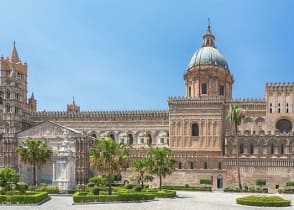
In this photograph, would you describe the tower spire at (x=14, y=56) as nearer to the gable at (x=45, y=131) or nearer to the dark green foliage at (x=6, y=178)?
the gable at (x=45, y=131)

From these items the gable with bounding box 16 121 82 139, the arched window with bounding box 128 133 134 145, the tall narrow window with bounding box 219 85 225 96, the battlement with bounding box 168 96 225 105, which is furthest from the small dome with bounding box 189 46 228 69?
the gable with bounding box 16 121 82 139

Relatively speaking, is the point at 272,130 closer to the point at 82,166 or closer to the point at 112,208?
the point at 82,166

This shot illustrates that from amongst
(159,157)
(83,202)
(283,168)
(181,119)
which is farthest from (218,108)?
(83,202)

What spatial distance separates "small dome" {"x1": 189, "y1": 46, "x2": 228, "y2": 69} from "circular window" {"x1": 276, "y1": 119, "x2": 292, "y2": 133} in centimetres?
1267

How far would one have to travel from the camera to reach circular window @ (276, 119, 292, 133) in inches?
2776

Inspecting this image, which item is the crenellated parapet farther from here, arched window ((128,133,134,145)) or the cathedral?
arched window ((128,133,134,145))

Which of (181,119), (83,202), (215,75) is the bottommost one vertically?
(83,202)

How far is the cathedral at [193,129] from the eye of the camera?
6688 centimetres

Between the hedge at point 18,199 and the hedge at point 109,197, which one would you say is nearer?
the hedge at point 18,199

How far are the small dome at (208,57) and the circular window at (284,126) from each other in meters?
12.7

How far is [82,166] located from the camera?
2717 inches

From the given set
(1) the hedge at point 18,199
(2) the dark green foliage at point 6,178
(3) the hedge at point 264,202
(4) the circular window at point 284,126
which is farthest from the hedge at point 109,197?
(4) the circular window at point 284,126

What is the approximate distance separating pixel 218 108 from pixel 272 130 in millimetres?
8354

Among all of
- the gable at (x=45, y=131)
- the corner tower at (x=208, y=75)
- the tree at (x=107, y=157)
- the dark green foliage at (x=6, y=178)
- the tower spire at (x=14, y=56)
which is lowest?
the dark green foliage at (x=6, y=178)
